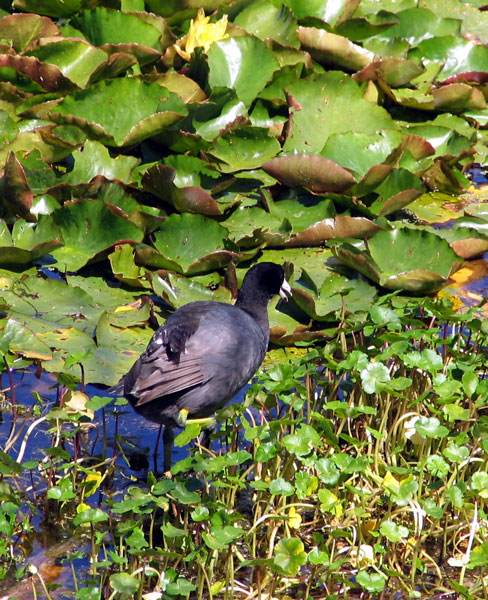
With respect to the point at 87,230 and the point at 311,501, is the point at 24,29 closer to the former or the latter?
the point at 87,230

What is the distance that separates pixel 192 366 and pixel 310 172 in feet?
6.20

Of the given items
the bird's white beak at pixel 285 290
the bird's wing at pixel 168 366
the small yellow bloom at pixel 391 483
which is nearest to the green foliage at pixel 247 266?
the small yellow bloom at pixel 391 483

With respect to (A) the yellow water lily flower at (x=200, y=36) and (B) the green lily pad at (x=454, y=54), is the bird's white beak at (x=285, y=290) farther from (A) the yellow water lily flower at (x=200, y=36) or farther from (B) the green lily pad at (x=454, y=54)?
(B) the green lily pad at (x=454, y=54)

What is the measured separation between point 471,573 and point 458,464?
371 mm

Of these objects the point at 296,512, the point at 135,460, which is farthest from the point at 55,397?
the point at 296,512

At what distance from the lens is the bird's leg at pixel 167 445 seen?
3.61 metres

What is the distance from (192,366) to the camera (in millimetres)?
3629

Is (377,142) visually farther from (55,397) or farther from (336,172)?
(55,397)

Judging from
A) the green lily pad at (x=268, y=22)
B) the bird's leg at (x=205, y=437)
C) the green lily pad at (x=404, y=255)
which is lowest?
the bird's leg at (x=205, y=437)

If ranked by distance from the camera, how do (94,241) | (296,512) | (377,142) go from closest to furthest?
1. (296,512)
2. (94,241)
3. (377,142)

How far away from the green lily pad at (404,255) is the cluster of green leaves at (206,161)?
1 cm

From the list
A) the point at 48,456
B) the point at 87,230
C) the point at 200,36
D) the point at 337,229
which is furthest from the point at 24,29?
the point at 48,456

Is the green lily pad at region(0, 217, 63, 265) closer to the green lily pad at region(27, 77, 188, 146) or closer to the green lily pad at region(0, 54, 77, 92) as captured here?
the green lily pad at region(27, 77, 188, 146)

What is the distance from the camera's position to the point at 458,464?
3164 mm
